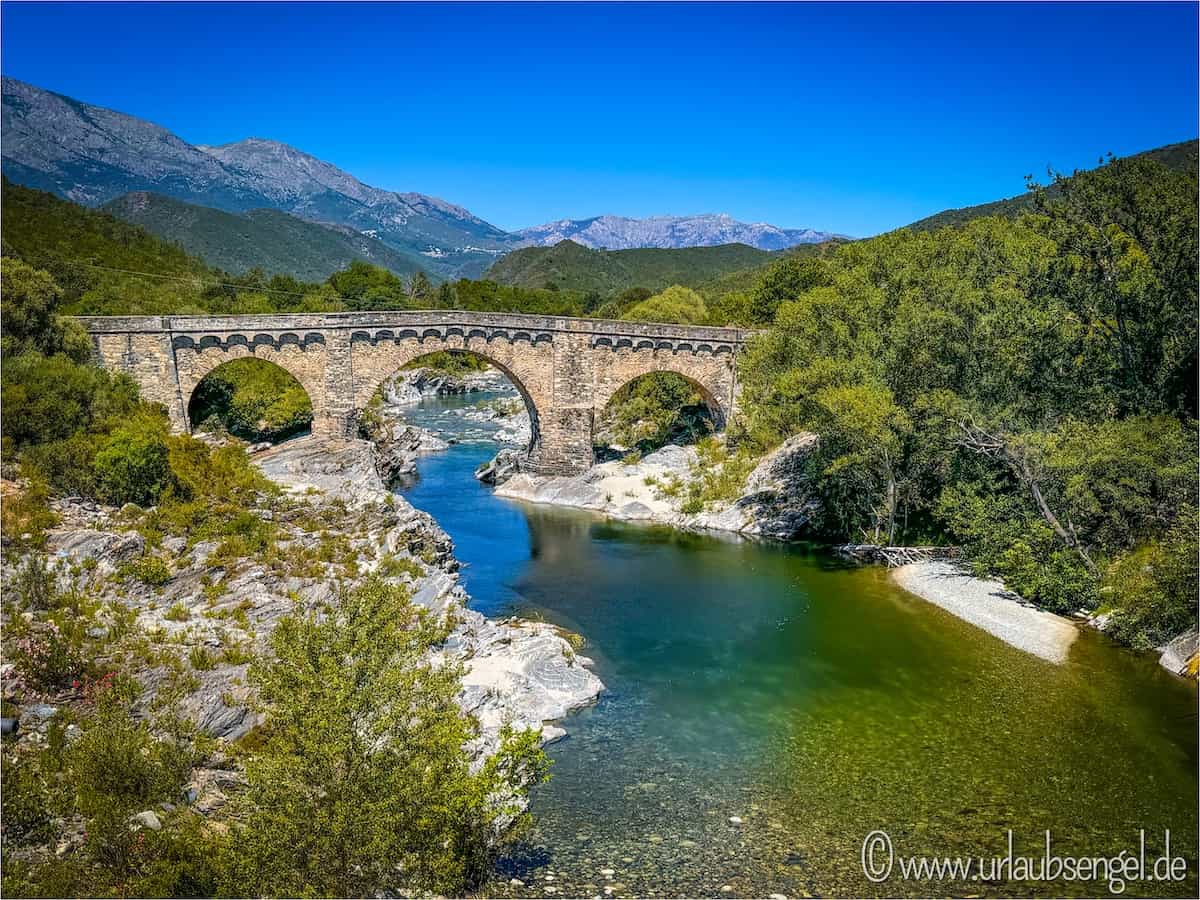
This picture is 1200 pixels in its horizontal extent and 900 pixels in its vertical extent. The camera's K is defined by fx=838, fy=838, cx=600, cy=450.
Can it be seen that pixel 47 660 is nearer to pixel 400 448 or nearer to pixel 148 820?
pixel 148 820

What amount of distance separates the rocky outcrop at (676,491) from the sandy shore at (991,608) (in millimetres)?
6695

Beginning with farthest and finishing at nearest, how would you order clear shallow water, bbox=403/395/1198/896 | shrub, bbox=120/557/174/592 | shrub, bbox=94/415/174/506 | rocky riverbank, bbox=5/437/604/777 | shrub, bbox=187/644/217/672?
shrub, bbox=94/415/174/506 → shrub, bbox=120/557/174/592 → shrub, bbox=187/644/217/672 → rocky riverbank, bbox=5/437/604/777 → clear shallow water, bbox=403/395/1198/896

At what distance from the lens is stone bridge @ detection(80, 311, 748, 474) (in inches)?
1351

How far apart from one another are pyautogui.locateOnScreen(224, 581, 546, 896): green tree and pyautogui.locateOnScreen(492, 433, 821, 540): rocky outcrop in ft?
76.2

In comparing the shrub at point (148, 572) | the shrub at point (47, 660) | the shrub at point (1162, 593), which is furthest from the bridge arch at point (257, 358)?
the shrub at point (1162, 593)

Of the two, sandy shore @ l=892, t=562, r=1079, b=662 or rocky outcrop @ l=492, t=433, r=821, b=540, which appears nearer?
sandy shore @ l=892, t=562, r=1079, b=662

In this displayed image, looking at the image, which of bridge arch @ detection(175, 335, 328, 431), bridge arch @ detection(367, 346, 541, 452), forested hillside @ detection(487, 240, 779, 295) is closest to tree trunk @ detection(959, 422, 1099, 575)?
bridge arch @ detection(367, 346, 541, 452)

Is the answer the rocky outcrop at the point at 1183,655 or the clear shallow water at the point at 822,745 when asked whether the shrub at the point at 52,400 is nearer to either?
the clear shallow water at the point at 822,745

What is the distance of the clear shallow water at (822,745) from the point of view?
12.9 metres

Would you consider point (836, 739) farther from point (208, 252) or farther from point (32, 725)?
point (208, 252)

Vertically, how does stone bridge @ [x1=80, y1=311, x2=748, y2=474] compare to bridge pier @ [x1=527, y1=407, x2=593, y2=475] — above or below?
above

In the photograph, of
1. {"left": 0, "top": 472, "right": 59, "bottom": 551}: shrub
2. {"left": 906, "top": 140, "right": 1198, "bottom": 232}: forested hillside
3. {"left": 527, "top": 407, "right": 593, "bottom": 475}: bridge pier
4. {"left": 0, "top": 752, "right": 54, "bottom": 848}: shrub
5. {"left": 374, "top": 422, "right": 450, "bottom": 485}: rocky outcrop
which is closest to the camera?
{"left": 0, "top": 752, "right": 54, "bottom": 848}: shrub

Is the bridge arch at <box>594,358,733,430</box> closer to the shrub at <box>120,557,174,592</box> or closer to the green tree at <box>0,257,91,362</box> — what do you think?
the green tree at <box>0,257,91,362</box>

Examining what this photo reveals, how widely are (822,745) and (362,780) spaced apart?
10.0 meters
